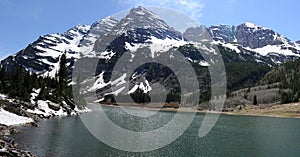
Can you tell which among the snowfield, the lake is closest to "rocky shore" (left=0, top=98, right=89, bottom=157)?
the snowfield

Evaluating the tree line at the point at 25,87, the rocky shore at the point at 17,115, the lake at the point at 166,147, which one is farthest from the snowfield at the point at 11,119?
the tree line at the point at 25,87

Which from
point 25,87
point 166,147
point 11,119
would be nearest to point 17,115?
point 11,119

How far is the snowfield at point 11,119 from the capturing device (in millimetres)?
76875

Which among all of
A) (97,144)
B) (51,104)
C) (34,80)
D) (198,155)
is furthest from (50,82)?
(198,155)

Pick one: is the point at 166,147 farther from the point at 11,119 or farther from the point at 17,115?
the point at 17,115

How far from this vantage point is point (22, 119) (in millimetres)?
85000

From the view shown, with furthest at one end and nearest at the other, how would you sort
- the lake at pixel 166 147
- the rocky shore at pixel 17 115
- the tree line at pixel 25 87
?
1. the tree line at pixel 25 87
2. the lake at pixel 166 147
3. the rocky shore at pixel 17 115

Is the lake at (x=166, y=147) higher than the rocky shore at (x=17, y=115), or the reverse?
the rocky shore at (x=17, y=115)

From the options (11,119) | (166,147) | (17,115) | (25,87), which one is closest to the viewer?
(166,147)

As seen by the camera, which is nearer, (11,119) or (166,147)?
(166,147)

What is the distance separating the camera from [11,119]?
80.8 metres

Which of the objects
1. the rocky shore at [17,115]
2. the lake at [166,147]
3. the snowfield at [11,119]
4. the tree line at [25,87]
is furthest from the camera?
the tree line at [25,87]

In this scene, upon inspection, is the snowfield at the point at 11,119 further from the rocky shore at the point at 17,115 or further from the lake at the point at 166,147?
the lake at the point at 166,147

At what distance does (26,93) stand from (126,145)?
60126 millimetres
